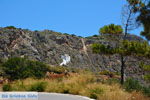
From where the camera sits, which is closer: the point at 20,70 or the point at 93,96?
the point at 93,96

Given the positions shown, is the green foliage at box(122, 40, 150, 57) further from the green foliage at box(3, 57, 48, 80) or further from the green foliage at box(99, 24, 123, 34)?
the green foliage at box(3, 57, 48, 80)

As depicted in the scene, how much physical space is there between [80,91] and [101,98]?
9.57 ft

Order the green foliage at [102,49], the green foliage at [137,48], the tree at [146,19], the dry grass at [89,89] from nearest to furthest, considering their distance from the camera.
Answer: the dry grass at [89,89]
the tree at [146,19]
the green foliage at [137,48]
the green foliage at [102,49]

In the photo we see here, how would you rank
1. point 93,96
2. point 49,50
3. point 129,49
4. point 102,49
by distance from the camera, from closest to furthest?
point 93,96 → point 129,49 → point 102,49 → point 49,50

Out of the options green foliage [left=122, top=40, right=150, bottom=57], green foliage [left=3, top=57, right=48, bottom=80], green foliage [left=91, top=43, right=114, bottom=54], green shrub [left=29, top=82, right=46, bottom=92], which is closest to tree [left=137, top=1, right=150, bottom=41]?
green foliage [left=122, top=40, right=150, bottom=57]

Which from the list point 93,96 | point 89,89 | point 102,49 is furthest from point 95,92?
point 102,49

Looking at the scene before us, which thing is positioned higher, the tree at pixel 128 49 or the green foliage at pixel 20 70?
the tree at pixel 128 49

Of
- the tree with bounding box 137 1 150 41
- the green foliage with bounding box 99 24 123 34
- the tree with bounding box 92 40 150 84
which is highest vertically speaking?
the green foliage with bounding box 99 24 123 34

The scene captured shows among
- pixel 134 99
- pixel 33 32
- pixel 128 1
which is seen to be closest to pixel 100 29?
pixel 128 1

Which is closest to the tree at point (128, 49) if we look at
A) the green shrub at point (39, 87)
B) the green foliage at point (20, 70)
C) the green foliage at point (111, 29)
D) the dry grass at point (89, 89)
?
the green foliage at point (111, 29)

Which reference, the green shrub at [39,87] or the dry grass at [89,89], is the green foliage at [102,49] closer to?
the dry grass at [89,89]

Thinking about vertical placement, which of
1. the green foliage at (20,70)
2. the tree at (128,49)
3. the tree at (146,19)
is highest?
the tree at (146,19)

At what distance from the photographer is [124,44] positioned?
19375mm

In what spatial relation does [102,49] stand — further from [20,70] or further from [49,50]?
[49,50]
